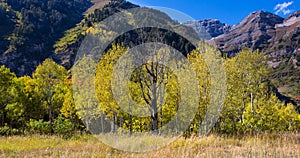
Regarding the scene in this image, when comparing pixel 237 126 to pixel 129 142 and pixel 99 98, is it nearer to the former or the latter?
pixel 99 98

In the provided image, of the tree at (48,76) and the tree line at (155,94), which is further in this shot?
the tree at (48,76)

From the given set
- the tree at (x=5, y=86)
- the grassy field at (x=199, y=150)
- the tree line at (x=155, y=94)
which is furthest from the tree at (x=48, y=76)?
the grassy field at (x=199, y=150)

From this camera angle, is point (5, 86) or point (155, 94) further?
point (5, 86)

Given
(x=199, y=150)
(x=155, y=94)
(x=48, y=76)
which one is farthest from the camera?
(x=48, y=76)

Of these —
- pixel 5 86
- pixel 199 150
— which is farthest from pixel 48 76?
pixel 199 150

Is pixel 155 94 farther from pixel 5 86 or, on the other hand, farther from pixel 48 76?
pixel 5 86

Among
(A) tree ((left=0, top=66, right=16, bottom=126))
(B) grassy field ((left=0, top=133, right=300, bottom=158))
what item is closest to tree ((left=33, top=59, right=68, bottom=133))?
(A) tree ((left=0, top=66, right=16, bottom=126))

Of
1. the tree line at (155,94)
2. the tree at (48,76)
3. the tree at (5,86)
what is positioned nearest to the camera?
the tree line at (155,94)

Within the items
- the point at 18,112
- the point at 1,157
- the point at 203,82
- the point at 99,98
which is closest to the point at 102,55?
the point at 99,98

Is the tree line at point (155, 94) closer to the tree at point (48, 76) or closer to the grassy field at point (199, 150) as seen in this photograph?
the tree at point (48, 76)

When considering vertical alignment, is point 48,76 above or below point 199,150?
above

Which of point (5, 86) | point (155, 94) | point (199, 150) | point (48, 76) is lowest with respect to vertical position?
point (199, 150)

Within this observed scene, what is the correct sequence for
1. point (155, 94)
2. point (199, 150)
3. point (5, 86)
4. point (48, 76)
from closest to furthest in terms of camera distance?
point (199, 150) → point (155, 94) → point (48, 76) → point (5, 86)

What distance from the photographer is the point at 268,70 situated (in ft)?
94.2
